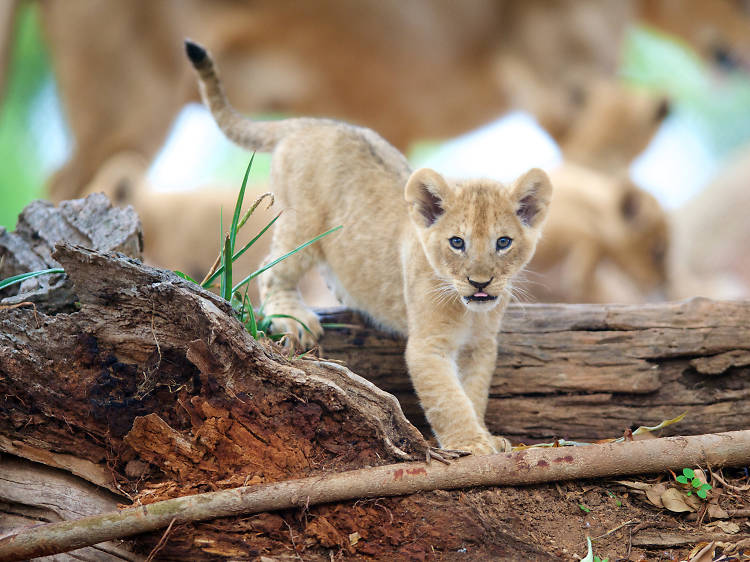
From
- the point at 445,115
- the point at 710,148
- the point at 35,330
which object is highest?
the point at 710,148

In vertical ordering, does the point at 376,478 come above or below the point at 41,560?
above

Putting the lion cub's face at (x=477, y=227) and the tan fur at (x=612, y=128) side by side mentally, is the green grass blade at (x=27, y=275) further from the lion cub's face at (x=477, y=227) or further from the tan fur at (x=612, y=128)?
the tan fur at (x=612, y=128)

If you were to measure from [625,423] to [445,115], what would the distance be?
7.71 meters

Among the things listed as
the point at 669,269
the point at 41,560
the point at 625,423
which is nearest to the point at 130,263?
the point at 41,560

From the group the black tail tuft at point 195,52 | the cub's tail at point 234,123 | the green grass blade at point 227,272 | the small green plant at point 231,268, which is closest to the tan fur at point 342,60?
the cub's tail at point 234,123

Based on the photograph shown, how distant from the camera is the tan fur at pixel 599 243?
734cm

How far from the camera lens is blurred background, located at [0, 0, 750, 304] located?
741cm

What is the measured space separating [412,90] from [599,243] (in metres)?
3.86

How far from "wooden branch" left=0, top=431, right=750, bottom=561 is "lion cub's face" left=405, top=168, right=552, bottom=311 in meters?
0.70

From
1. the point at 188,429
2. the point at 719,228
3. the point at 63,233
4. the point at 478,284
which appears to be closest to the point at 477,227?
the point at 478,284

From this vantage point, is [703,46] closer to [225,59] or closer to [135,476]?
[225,59]

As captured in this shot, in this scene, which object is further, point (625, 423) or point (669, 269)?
point (669, 269)

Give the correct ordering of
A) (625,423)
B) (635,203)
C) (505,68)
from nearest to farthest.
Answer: (625,423), (635,203), (505,68)

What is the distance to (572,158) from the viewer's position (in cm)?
895
